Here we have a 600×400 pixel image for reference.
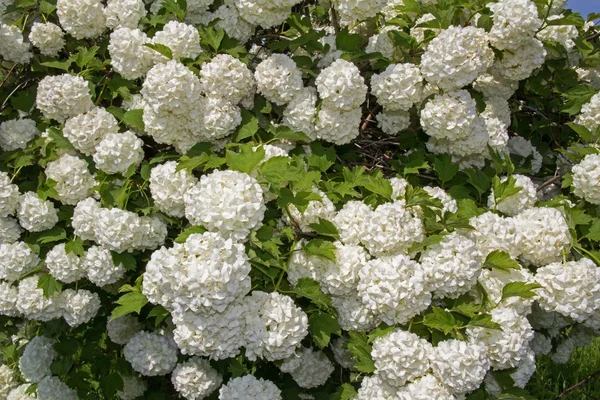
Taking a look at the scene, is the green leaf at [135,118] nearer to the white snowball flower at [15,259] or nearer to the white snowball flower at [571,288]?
the white snowball flower at [15,259]

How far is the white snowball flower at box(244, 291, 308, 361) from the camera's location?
2461mm

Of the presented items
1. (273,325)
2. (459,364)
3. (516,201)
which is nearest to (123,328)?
(273,325)

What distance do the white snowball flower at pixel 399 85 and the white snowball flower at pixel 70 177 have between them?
5.25 feet

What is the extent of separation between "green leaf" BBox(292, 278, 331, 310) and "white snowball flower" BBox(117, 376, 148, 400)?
1.70 metres

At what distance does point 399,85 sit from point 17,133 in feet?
7.20

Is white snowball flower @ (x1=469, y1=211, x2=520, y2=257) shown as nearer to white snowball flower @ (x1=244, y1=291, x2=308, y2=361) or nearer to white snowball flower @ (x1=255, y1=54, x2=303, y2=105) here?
white snowball flower @ (x1=244, y1=291, x2=308, y2=361)

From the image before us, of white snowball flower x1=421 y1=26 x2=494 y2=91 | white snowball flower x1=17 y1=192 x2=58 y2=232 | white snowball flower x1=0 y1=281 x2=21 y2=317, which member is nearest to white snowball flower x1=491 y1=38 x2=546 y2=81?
white snowball flower x1=421 y1=26 x2=494 y2=91

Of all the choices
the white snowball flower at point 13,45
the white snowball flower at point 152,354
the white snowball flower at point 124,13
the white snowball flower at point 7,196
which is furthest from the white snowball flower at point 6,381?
the white snowball flower at point 124,13

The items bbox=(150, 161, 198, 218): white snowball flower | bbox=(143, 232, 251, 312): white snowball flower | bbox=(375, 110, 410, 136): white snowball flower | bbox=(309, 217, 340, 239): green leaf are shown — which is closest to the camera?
bbox=(143, 232, 251, 312): white snowball flower

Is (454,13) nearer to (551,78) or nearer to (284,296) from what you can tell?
(551,78)

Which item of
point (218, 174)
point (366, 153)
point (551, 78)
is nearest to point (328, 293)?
point (218, 174)

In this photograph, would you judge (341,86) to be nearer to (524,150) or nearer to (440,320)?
(440,320)

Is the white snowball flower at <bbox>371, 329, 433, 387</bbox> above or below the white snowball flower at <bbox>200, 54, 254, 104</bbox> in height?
below

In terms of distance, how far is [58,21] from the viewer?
379cm
